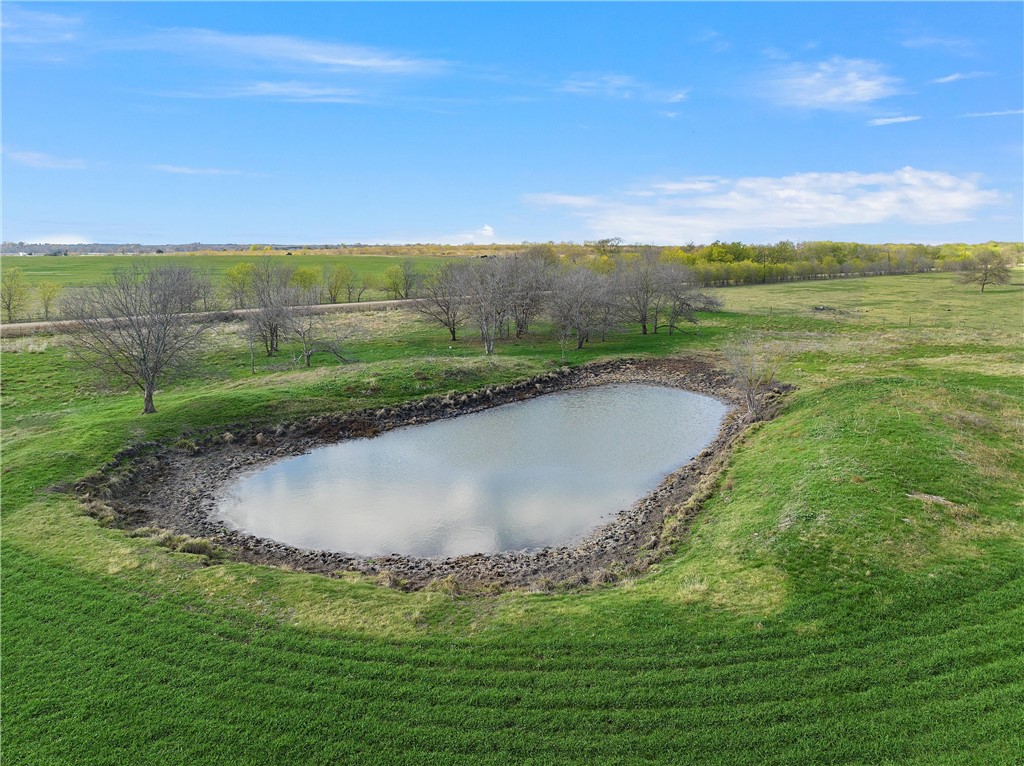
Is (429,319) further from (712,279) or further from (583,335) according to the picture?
(712,279)

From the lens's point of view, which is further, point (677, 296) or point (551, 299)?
point (677, 296)

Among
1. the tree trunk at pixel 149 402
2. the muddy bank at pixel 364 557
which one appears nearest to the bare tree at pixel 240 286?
the tree trunk at pixel 149 402

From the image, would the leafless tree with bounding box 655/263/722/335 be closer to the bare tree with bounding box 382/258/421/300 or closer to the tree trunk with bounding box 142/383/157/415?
the bare tree with bounding box 382/258/421/300

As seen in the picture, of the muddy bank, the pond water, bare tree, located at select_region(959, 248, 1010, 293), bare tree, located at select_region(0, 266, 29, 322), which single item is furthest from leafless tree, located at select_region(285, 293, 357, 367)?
bare tree, located at select_region(959, 248, 1010, 293)

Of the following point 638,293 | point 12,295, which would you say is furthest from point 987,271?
point 12,295

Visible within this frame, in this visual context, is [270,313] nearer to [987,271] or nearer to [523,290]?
[523,290]

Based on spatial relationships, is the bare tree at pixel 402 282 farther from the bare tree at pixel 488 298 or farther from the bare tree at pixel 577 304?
the bare tree at pixel 577 304

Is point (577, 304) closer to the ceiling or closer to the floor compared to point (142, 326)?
closer to the ceiling
